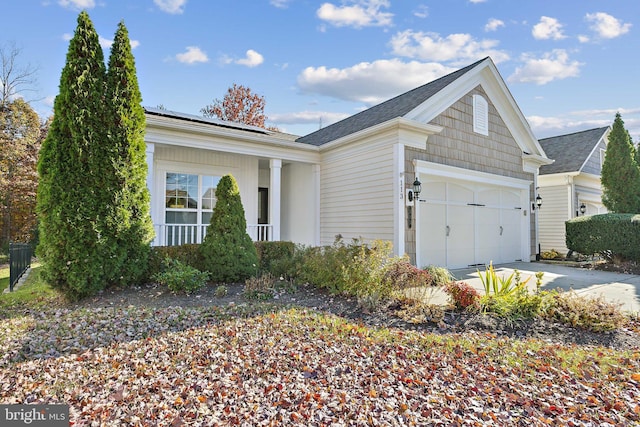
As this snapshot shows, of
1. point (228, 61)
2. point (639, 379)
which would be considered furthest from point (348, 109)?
point (639, 379)

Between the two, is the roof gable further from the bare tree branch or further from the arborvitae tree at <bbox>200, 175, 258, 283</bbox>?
the bare tree branch

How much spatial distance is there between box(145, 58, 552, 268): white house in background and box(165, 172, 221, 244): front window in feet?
0.09

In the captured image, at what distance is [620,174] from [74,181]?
16109 millimetres

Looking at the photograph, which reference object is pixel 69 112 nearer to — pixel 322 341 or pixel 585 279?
pixel 322 341

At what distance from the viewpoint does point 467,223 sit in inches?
373

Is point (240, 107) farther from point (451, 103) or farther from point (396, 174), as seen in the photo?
point (396, 174)

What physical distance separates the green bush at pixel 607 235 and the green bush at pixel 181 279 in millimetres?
10623

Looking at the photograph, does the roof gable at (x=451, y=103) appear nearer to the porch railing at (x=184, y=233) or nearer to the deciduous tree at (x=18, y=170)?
the porch railing at (x=184, y=233)

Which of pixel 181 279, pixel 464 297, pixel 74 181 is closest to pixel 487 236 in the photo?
pixel 464 297

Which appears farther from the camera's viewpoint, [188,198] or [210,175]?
[210,175]

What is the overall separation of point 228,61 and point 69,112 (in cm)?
821

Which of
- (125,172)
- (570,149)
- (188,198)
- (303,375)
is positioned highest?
(570,149)

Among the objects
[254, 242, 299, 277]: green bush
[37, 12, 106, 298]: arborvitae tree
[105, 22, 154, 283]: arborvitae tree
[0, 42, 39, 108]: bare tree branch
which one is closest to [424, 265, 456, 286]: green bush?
[254, 242, 299, 277]: green bush

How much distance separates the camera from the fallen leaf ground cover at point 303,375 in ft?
7.61
